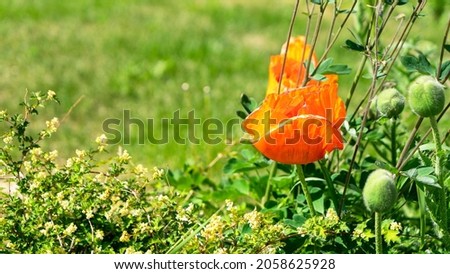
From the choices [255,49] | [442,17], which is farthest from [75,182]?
[442,17]

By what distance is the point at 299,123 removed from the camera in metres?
1.68

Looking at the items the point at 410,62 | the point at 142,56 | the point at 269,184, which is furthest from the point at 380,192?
the point at 142,56

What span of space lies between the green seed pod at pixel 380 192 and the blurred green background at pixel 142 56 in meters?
2.00

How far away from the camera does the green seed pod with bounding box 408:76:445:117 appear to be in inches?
61.5

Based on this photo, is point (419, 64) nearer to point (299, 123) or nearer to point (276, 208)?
point (299, 123)

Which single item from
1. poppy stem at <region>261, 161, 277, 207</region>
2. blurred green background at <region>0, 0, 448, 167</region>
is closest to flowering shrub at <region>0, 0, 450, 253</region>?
poppy stem at <region>261, 161, 277, 207</region>

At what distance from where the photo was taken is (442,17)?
5766mm

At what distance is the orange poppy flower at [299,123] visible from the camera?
1.69 m

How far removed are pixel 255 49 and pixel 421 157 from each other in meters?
3.65

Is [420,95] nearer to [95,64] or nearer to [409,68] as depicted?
[409,68]

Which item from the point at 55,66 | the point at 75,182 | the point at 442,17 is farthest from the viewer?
the point at 442,17

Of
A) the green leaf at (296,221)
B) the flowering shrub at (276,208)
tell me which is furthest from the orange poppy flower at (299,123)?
the green leaf at (296,221)

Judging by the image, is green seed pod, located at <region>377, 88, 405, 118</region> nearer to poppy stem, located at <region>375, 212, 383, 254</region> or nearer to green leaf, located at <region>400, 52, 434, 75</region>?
green leaf, located at <region>400, 52, 434, 75</region>

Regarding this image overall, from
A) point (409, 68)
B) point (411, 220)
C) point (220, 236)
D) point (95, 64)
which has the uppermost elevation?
point (409, 68)
